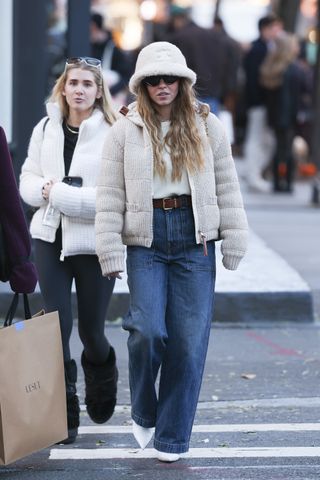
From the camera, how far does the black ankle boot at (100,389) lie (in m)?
6.00

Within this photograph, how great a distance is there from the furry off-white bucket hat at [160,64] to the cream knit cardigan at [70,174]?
0.51 metres

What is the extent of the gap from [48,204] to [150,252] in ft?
2.24

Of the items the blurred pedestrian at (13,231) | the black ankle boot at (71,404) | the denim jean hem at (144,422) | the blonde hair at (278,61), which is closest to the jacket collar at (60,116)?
the blurred pedestrian at (13,231)

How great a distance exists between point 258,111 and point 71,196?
10573 mm

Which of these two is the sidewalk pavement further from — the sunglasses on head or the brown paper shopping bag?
the brown paper shopping bag

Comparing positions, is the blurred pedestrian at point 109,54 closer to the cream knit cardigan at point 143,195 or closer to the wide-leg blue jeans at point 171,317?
the cream knit cardigan at point 143,195

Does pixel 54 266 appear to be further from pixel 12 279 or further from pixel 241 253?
pixel 241 253

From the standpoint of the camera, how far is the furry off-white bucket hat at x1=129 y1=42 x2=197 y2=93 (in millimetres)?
5230

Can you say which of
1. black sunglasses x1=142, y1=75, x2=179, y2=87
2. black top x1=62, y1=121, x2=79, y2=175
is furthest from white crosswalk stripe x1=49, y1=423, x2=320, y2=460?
black sunglasses x1=142, y1=75, x2=179, y2=87

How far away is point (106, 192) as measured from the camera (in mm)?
5344

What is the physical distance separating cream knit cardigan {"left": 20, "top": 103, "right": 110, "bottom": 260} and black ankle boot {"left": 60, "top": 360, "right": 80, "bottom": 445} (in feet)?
1.83

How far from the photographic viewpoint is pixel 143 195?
5.26 m

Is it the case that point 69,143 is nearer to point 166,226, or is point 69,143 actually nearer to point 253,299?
point 166,226

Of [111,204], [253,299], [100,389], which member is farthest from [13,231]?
[253,299]
